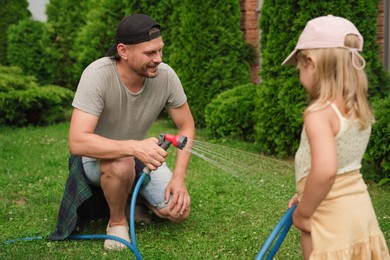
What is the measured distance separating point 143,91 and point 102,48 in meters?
6.90

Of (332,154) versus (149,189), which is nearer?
(332,154)

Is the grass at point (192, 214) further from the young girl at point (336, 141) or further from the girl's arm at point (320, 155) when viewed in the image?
the girl's arm at point (320, 155)

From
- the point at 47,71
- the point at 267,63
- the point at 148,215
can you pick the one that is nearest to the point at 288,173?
the point at 267,63

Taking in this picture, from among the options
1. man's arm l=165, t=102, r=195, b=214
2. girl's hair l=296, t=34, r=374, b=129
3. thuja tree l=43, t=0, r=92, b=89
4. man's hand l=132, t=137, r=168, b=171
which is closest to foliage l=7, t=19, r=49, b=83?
thuja tree l=43, t=0, r=92, b=89

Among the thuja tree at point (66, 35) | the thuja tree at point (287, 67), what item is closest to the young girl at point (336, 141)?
the thuja tree at point (287, 67)

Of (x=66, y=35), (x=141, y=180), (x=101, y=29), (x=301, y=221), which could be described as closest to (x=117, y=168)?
(x=141, y=180)

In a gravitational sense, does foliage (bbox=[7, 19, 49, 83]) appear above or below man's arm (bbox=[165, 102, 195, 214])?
above

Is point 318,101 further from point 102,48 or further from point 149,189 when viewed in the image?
point 102,48

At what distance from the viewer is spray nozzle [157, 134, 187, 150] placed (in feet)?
10.5

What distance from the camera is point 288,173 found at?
5527 millimetres

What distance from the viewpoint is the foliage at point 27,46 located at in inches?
461

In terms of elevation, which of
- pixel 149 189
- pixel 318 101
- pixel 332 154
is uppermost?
pixel 318 101

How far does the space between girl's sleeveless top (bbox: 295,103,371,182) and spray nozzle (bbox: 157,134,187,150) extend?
897 millimetres

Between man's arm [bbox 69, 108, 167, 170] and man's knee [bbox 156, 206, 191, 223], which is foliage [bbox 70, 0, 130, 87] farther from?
man's arm [bbox 69, 108, 167, 170]
